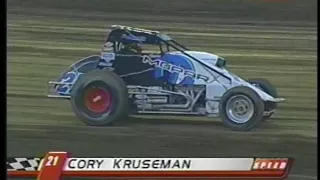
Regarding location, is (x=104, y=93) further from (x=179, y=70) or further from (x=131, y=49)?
(x=179, y=70)

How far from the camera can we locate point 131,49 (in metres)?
4.01

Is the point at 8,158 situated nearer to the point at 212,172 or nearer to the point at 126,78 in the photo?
the point at 126,78

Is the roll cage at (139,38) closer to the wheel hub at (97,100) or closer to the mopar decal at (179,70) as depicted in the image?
the mopar decal at (179,70)

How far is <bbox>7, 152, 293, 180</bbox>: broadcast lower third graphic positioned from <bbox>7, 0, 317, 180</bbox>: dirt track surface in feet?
0.12

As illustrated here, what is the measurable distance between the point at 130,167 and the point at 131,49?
66 centimetres

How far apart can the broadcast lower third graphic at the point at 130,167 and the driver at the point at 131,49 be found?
→ 0.59 m

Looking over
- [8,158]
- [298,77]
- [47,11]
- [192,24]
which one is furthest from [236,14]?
[8,158]

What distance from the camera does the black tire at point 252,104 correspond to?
403 cm

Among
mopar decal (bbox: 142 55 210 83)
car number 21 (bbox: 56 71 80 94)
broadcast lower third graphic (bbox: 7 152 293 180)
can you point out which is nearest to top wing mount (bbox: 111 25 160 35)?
Answer: mopar decal (bbox: 142 55 210 83)

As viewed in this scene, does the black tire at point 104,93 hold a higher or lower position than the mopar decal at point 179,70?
lower

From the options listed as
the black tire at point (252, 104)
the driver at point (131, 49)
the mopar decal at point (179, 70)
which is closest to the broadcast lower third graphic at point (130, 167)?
the black tire at point (252, 104)

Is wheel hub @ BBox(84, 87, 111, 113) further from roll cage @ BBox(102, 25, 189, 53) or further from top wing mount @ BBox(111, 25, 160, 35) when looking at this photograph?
top wing mount @ BBox(111, 25, 160, 35)

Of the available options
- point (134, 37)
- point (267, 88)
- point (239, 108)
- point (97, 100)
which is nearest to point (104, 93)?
point (97, 100)

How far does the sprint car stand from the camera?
398 centimetres
